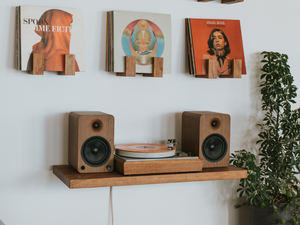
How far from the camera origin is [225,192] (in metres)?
2.28

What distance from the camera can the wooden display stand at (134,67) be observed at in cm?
190

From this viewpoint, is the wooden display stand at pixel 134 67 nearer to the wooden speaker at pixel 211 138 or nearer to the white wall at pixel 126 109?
the white wall at pixel 126 109

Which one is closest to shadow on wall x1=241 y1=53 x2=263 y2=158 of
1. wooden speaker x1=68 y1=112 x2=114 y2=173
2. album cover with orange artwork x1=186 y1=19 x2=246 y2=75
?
album cover with orange artwork x1=186 y1=19 x2=246 y2=75

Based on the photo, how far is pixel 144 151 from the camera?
1770 mm

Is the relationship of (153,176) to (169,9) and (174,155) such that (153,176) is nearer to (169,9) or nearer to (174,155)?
(174,155)

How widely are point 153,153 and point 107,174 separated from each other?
9.3 inches

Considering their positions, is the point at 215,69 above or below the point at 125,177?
above

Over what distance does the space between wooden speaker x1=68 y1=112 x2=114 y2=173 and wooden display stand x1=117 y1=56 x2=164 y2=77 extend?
0.95 feet

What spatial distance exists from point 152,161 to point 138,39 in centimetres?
67

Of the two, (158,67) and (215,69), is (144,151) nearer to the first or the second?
(158,67)

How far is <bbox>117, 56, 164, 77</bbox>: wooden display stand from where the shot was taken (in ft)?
6.23

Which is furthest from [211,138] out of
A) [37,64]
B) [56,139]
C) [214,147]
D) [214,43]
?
[37,64]

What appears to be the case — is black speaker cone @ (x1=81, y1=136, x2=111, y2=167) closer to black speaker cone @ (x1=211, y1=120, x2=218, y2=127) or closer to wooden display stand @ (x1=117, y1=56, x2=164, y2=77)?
wooden display stand @ (x1=117, y1=56, x2=164, y2=77)

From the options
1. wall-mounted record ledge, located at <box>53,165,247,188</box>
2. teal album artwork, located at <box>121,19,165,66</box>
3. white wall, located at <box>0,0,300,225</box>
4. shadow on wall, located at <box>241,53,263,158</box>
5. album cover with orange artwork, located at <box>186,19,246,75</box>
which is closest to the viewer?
wall-mounted record ledge, located at <box>53,165,247,188</box>
